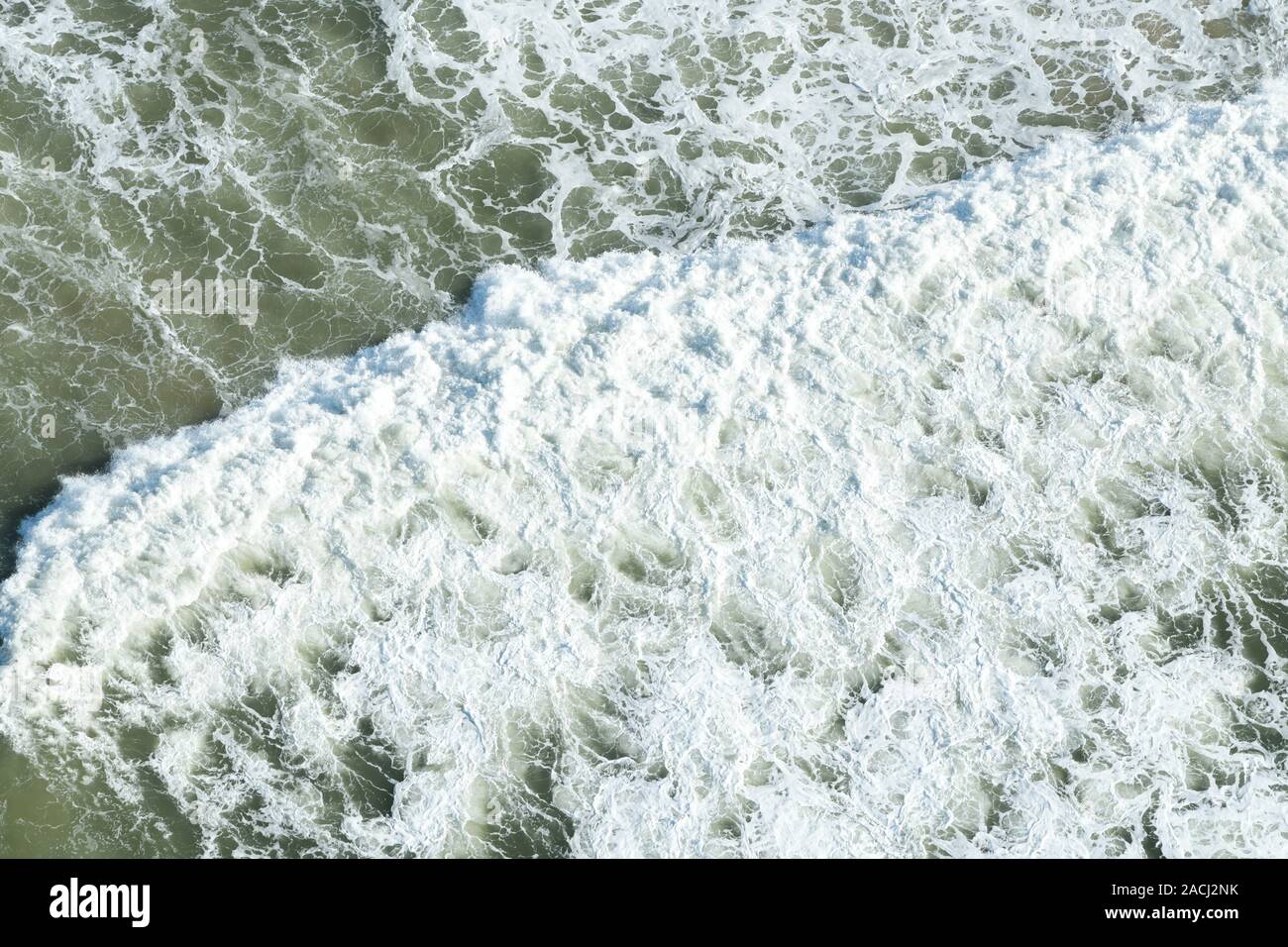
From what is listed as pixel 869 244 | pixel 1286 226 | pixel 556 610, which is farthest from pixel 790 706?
pixel 1286 226

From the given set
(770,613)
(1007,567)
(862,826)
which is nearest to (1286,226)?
(1007,567)

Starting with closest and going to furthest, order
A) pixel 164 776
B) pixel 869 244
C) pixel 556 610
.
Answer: pixel 164 776
pixel 556 610
pixel 869 244

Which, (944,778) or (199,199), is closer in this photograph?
(944,778)

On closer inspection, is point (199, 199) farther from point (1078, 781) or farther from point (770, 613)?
point (1078, 781)

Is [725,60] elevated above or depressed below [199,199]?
above

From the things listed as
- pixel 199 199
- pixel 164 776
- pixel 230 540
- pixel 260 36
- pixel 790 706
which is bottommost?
pixel 164 776

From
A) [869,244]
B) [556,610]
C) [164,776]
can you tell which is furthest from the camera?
[869,244]
